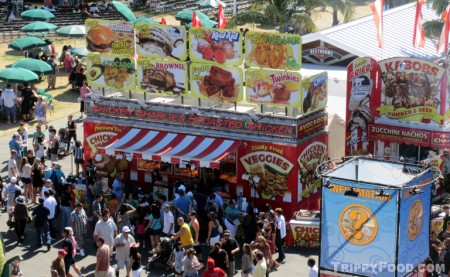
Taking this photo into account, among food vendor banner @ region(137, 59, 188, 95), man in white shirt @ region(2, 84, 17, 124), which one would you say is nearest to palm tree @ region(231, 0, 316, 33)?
man in white shirt @ region(2, 84, 17, 124)

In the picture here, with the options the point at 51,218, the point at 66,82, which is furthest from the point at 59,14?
the point at 51,218

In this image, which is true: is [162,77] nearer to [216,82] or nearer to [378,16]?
[216,82]

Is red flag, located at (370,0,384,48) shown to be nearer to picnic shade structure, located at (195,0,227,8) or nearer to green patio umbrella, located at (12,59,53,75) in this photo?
green patio umbrella, located at (12,59,53,75)

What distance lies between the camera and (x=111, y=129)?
1057 inches

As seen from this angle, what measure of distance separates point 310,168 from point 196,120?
3.17 m

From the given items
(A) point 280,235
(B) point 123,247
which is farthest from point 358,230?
(B) point 123,247

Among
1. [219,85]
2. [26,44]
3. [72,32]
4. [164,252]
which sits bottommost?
[164,252]

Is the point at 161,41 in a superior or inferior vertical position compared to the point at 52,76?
superior

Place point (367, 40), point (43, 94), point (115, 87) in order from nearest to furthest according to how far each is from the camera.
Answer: point (115, 87)
point (367, 40)
point (43, 94)

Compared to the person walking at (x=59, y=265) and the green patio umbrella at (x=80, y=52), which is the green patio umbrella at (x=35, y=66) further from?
the person walking at (x=59, y=265)

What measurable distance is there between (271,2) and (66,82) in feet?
28.7

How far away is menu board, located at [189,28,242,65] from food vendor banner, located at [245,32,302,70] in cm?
28

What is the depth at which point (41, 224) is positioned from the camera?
23.2 metres

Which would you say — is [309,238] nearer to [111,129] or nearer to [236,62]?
[236,62]
